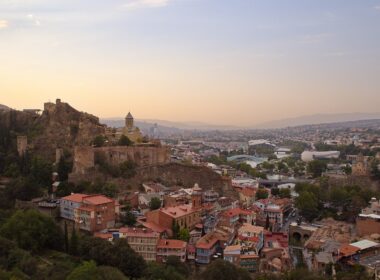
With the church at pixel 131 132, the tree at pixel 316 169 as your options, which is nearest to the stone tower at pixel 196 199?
the church at pixel 131 132

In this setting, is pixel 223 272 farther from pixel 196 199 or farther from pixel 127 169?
pixel 127 169

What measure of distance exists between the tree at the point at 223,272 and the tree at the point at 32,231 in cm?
815

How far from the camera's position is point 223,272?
20172mm

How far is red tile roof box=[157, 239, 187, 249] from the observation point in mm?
24000

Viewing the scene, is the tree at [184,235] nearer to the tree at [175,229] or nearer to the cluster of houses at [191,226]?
the cluster of houses at [191,226]

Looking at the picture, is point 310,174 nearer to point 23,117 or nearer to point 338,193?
point 338,193

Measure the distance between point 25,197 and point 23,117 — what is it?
10597 mm

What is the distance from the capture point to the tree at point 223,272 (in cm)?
1998

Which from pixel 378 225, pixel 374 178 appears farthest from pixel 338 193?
pixel 374 178

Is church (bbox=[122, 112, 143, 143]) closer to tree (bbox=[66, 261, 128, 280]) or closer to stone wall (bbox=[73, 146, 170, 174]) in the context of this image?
stone wall (bbox=[73, 146, 170, 174])

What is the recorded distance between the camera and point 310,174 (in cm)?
5888

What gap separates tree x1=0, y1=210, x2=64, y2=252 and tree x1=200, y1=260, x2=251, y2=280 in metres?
8.15

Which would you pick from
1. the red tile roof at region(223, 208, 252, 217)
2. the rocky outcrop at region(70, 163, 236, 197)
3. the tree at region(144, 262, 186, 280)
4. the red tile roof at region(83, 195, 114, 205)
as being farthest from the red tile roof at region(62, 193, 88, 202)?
the red tile roof at region(223, 208, 252, 217)

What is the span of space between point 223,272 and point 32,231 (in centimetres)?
950
